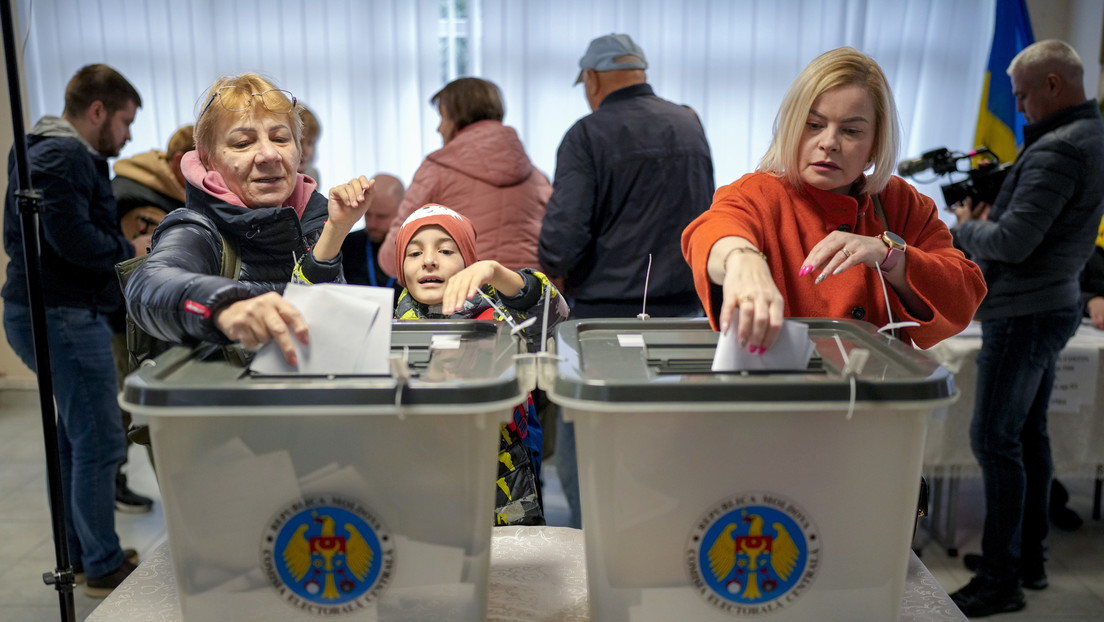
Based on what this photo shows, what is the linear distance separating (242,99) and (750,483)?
30.8 inches

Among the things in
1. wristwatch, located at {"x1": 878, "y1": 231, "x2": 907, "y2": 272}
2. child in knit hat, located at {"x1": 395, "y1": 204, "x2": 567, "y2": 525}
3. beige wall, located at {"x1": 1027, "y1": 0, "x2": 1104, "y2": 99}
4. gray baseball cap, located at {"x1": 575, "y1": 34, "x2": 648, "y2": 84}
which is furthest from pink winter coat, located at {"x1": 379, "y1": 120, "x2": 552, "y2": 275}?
beige wall, located at {"x1": 1027, "y1": 0, "x2": 1104, "y2": 99}

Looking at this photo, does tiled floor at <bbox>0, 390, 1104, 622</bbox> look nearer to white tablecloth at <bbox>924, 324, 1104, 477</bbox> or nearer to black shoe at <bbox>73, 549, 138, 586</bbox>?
black shoe at <bbox>73, 549, 138, 586</bbox>

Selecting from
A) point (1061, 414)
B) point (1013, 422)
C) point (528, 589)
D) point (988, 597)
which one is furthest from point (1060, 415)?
point (528, 589)

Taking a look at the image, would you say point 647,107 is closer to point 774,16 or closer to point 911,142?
point 774,16

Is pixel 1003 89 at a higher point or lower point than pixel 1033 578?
higher

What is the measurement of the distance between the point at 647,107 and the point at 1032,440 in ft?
4.52

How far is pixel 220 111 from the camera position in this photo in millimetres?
1076

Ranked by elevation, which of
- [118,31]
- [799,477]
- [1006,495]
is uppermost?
[118,31]

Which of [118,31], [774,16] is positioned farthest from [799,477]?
[118,31]

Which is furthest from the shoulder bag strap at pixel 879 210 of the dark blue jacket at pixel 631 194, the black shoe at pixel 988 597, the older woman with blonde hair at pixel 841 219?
the black shoe at pixel 988 597

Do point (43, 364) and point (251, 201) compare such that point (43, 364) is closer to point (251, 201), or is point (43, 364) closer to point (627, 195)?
point (251, 201)

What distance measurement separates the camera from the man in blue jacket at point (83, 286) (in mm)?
2076

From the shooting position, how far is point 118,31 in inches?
158

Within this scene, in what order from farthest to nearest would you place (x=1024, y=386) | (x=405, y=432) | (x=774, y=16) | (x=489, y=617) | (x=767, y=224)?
(x=774, y=16) < (x=1024, y=386) < (x=767, y=224) < (x=489, y=617) < (x=405, y=432)
